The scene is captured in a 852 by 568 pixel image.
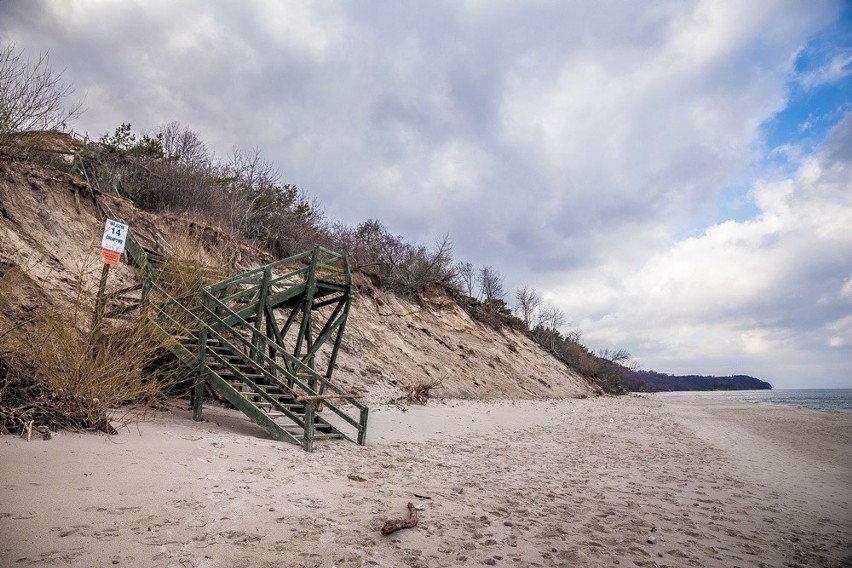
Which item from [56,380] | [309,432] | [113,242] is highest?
[113,242]

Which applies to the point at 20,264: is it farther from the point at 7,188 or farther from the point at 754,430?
the point at 754,430

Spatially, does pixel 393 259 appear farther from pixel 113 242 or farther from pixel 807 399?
pixel 807 399

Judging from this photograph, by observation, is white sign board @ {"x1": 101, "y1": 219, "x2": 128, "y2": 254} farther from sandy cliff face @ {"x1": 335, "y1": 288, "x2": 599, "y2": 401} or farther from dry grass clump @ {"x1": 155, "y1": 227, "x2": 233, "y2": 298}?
sandy cliff face @ {"x1": 335, "y1": 288, "x2": 599, "y2": 401}

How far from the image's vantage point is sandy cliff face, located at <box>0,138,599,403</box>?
373 inches

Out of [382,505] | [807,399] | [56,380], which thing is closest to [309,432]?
[382,505]

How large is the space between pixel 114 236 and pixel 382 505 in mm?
6081

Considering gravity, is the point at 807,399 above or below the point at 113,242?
below

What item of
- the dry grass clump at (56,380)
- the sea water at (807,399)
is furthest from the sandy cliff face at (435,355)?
the sea water at (807,399)

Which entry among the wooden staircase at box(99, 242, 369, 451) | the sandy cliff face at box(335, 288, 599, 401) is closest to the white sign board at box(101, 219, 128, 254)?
the wooden staircase at box(99, 242, 369, 451)

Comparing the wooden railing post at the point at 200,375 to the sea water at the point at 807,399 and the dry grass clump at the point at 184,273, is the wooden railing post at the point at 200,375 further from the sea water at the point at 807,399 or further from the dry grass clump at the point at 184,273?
the sea water at the point at 807,399

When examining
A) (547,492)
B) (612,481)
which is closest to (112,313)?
(547,492)

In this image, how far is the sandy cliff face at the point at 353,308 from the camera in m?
9.47

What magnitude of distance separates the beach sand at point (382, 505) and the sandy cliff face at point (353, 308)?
309 cm

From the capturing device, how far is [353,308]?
64.9 ft
